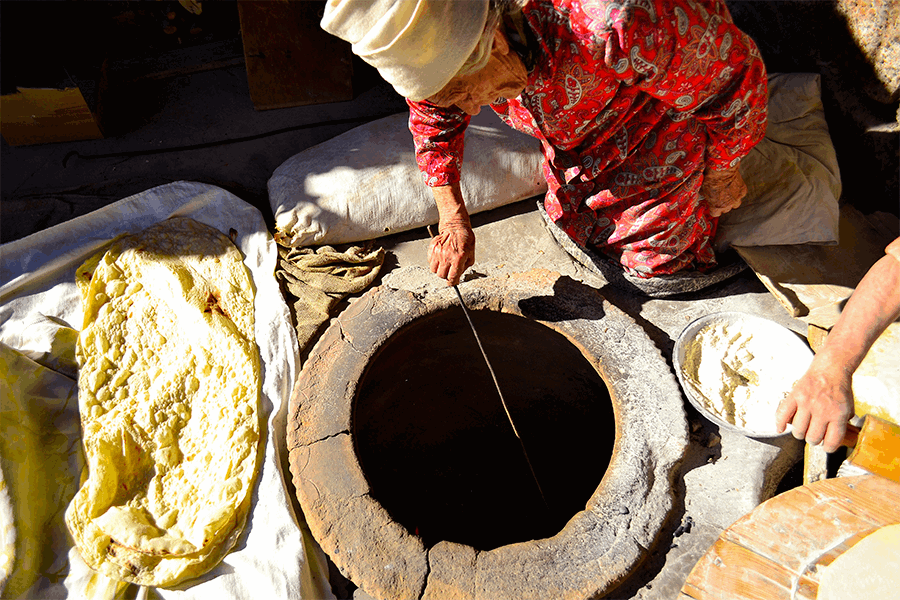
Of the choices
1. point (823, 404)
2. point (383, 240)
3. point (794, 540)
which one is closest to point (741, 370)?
point (823, 404)

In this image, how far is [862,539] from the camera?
130 centimetres

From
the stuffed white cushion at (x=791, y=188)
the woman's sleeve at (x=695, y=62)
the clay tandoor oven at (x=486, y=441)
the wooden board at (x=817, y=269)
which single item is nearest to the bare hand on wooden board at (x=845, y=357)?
the clay tandoor oven at (x=486, y=441)

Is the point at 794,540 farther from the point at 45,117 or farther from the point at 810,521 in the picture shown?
the point at 45,117

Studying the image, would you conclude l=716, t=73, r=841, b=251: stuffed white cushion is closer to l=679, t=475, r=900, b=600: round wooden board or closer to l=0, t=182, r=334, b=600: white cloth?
l=679, t=475, r=900, b=600: round wooden board

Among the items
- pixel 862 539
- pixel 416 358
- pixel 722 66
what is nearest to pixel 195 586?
pixel 416 358

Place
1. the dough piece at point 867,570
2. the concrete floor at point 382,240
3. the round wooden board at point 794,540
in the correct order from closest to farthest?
the dough piece at point 867,570 → the round wooden board at point 794,540 → the concrete floor at point 382,240

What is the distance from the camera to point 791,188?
8.02 ft

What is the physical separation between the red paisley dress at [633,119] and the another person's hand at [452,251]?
0.20 meters

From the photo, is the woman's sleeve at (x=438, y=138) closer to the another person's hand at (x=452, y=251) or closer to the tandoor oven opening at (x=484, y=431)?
the another person's hand at (x=452, y=251)

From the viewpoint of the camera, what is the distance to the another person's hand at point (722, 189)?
213cm

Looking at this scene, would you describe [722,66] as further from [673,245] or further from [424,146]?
[424,146]

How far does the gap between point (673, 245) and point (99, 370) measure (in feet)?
7.89

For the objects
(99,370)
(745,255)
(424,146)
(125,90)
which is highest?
(424,146)

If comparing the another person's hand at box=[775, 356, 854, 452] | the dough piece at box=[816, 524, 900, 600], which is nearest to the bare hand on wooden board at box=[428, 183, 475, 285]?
the another person's hand at box=[775, 356, 854, 452]
